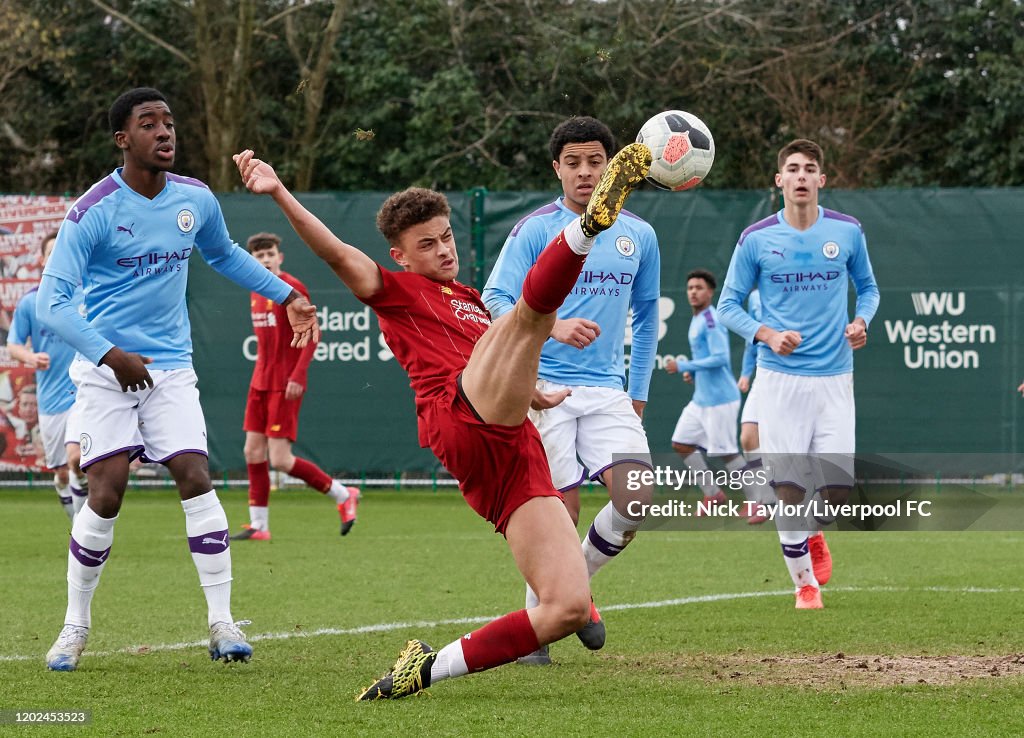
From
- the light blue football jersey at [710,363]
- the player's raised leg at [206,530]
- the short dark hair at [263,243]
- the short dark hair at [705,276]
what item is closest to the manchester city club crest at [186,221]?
the player's raised leg at [206,530]

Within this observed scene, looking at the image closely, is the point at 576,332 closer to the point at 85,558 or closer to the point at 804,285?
the point at 85,558

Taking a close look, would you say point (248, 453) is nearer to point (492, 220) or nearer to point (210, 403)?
point (210, 403)

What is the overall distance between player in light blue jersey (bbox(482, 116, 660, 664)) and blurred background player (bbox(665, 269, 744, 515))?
25.1 feet

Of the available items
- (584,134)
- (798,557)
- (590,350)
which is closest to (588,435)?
(590,350)

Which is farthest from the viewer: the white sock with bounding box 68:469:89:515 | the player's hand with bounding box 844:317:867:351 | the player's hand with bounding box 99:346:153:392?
the white sock with bounding box 68:469:89:515

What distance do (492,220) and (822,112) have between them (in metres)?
8.60

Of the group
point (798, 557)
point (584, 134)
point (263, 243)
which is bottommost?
point (798, 557)

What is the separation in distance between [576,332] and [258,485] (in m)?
7.14

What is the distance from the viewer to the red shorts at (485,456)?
5410mm

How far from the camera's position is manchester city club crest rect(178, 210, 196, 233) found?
6.75 m

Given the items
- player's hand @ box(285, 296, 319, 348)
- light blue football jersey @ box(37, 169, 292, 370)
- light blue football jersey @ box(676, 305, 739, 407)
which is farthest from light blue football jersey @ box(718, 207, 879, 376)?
light blue football jersey @ box(676, 305, 739, 407)

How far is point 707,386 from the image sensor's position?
49.7 feet

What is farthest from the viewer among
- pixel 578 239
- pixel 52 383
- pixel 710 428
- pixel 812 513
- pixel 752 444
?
pixel 710 428

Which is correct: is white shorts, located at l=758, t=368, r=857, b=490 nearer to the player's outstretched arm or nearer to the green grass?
the green grass
